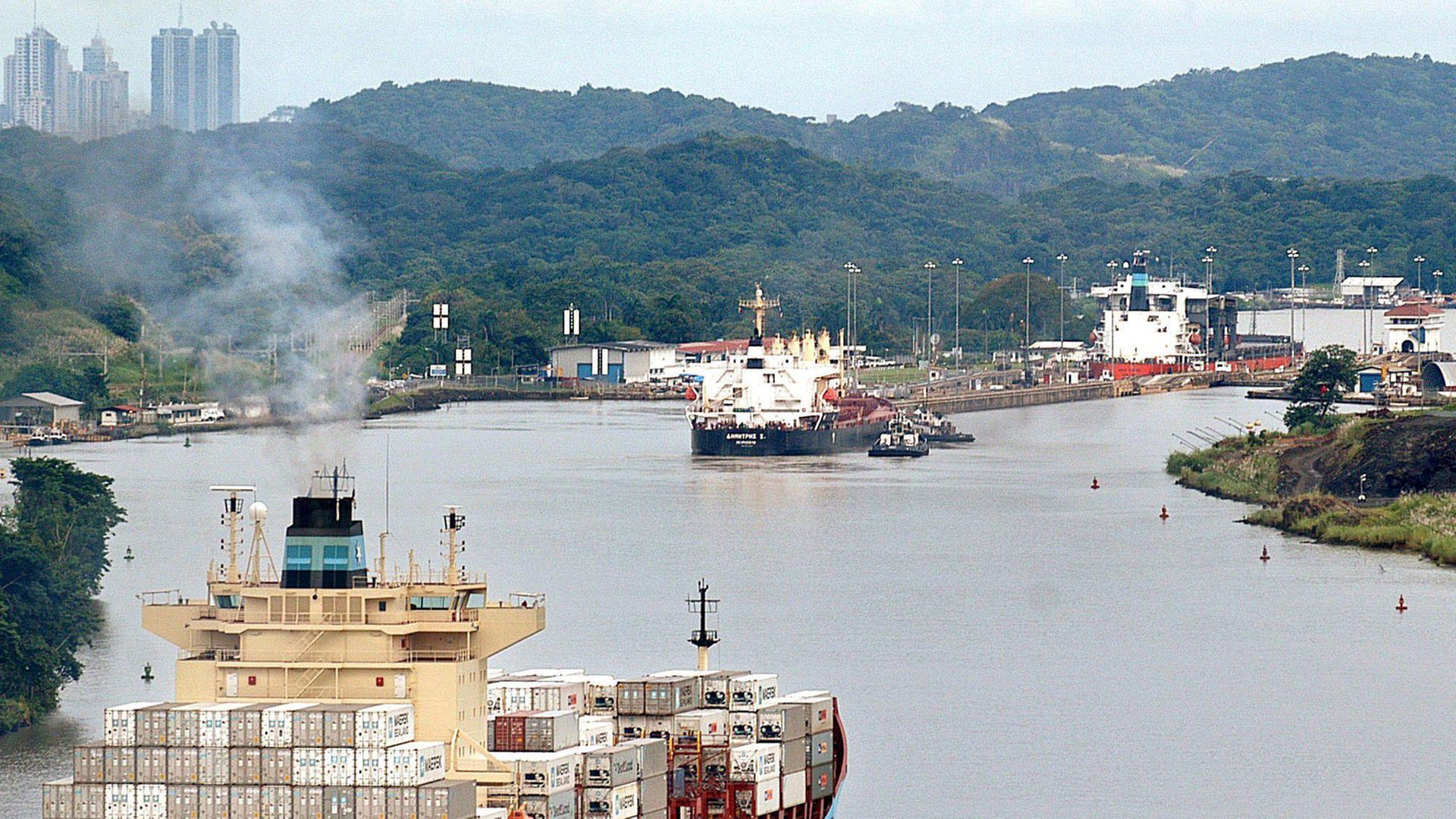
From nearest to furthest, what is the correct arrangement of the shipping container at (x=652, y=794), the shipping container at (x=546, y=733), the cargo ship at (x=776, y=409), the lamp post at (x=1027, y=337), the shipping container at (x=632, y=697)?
the shipping container at (x=546, y=733), the shipping container at (x=652, y=794), the shipping container at (x=632, y=697), the cargo ship at (x=776, y=409), the lamp post at (x=1027, y=337)

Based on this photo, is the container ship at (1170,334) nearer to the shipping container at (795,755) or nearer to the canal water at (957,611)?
Answer: the canal water at (957,611)

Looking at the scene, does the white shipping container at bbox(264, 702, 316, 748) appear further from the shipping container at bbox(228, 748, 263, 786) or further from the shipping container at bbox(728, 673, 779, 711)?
the shipping container at bbox(728, 673, 779, 711)

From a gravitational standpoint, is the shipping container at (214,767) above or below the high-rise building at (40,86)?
below

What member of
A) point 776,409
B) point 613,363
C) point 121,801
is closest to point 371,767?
point 121,801

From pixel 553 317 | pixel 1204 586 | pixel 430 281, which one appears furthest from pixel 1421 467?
pixel 553 317

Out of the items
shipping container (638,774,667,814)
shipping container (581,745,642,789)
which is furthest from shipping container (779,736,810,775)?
shipping container (581,745,642,789)

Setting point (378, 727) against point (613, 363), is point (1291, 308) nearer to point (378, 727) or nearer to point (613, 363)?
point (613, 363)

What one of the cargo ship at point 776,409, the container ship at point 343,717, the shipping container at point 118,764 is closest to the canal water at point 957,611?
→ the container ship at point 343,717
